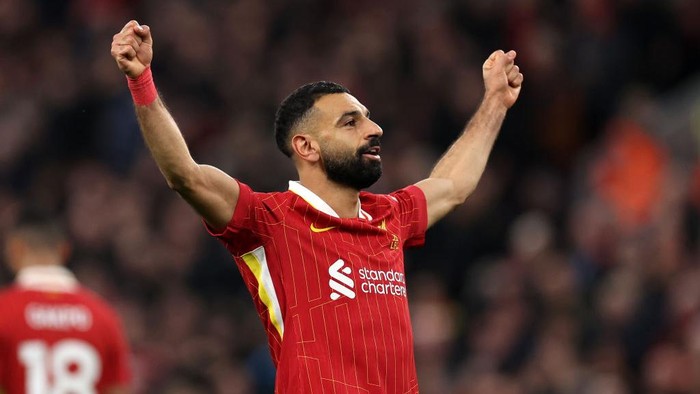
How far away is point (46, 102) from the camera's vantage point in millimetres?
14750

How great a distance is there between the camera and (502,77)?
6359mm

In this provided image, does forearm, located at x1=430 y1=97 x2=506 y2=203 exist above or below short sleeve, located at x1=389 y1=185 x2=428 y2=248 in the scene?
above

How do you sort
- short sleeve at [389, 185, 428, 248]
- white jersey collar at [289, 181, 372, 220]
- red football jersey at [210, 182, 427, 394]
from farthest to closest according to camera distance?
short sleeve at [389, 185, 428, 248] → white jersey collar at [289, 181, 372, 220] → red football jersey at [210, 182, 427, 394]

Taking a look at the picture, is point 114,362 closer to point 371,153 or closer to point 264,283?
point 264,283

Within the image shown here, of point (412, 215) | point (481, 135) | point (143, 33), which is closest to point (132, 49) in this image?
point (143, 33)

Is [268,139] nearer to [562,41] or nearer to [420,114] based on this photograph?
[420,114]

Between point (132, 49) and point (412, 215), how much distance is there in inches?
55.9

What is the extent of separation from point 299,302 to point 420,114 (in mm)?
8221

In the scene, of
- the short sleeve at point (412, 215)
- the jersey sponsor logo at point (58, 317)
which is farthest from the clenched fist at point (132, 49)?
the jersey sponsor logo at point (58, 317)

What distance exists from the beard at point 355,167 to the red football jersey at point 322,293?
0.12 metres

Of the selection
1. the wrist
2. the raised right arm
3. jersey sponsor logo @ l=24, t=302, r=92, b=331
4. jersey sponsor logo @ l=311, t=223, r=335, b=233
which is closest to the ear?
jersey sponsor logo @ l=311, t=223, r=335, b=233

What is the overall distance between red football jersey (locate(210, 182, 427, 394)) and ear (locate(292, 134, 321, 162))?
12 centimetres

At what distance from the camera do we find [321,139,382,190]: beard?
559cm

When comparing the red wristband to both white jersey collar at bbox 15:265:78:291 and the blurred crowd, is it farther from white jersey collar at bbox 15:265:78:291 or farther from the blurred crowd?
the blurred crowd
